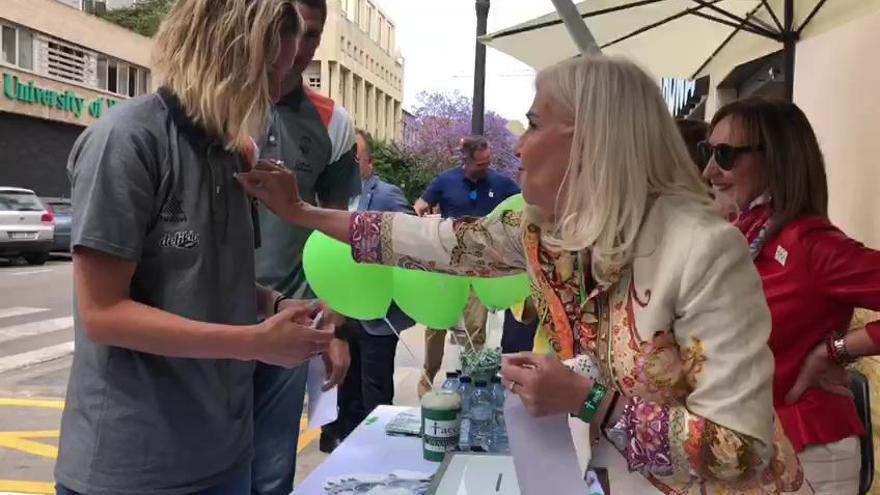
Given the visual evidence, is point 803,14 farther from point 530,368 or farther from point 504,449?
point 530,368

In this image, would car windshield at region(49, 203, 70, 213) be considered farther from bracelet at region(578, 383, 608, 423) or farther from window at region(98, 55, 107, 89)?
bracelet at region(578, 383, 608, 423)

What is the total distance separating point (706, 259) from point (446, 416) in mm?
1597

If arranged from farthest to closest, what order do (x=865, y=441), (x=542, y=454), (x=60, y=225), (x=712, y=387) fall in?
(x=60, y=225) < (x=865, y=441) < (x=542, y=454) < (x=712, y=387)

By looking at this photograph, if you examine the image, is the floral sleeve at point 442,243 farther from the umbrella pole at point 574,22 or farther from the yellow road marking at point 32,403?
the yellow road marking at point 32,403

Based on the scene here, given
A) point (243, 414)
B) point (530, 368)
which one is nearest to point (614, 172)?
point (530, 368)

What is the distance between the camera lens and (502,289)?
3.67 m

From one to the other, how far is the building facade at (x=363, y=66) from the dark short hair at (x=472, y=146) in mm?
27890

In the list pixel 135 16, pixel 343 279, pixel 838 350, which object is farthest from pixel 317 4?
pixel 135 16

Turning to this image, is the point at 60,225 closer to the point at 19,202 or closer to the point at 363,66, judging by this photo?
the point at 19,202

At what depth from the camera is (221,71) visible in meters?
1.56

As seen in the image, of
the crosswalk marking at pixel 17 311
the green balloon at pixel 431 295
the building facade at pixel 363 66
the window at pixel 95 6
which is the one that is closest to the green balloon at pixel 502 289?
the green balloon at pixel 431 295

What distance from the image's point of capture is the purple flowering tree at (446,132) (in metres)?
18.2

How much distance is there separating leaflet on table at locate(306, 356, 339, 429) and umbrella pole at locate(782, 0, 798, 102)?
10.5 feet

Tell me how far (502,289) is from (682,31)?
8.89 feet
